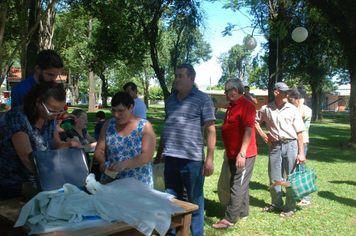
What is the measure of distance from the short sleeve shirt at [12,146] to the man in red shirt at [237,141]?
8.29ft

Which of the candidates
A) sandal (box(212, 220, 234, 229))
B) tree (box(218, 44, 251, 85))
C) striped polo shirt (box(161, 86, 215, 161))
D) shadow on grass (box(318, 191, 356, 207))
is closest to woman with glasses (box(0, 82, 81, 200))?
striped polo shirt (box(161, 86, 215, 161))

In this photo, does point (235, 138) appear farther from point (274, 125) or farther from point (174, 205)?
point (174, 205)

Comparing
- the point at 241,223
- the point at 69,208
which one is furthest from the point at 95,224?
the point at 241,223

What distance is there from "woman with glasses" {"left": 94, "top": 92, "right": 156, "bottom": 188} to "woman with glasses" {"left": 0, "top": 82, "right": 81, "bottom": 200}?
56 cm

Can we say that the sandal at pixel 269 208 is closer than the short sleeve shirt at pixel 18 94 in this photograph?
No

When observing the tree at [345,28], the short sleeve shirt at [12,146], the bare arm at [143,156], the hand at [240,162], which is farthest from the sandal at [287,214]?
the tree at [345,28]

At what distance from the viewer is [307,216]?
5113 millimetres

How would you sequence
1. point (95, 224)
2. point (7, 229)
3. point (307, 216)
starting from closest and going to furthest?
point (95, 224), point (7, 229), point (307, 216)

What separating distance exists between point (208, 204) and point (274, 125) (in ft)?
5.45

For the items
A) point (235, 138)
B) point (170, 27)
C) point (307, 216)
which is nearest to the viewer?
point (235, 138)

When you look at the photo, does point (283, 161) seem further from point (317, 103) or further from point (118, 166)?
point (317, 103)

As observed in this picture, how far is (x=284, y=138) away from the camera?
5047 millimetres

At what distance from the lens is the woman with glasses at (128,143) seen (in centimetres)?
299

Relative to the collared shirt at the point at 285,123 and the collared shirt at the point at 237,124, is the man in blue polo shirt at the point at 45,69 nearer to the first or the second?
the collared shirt at the point at 237,124
